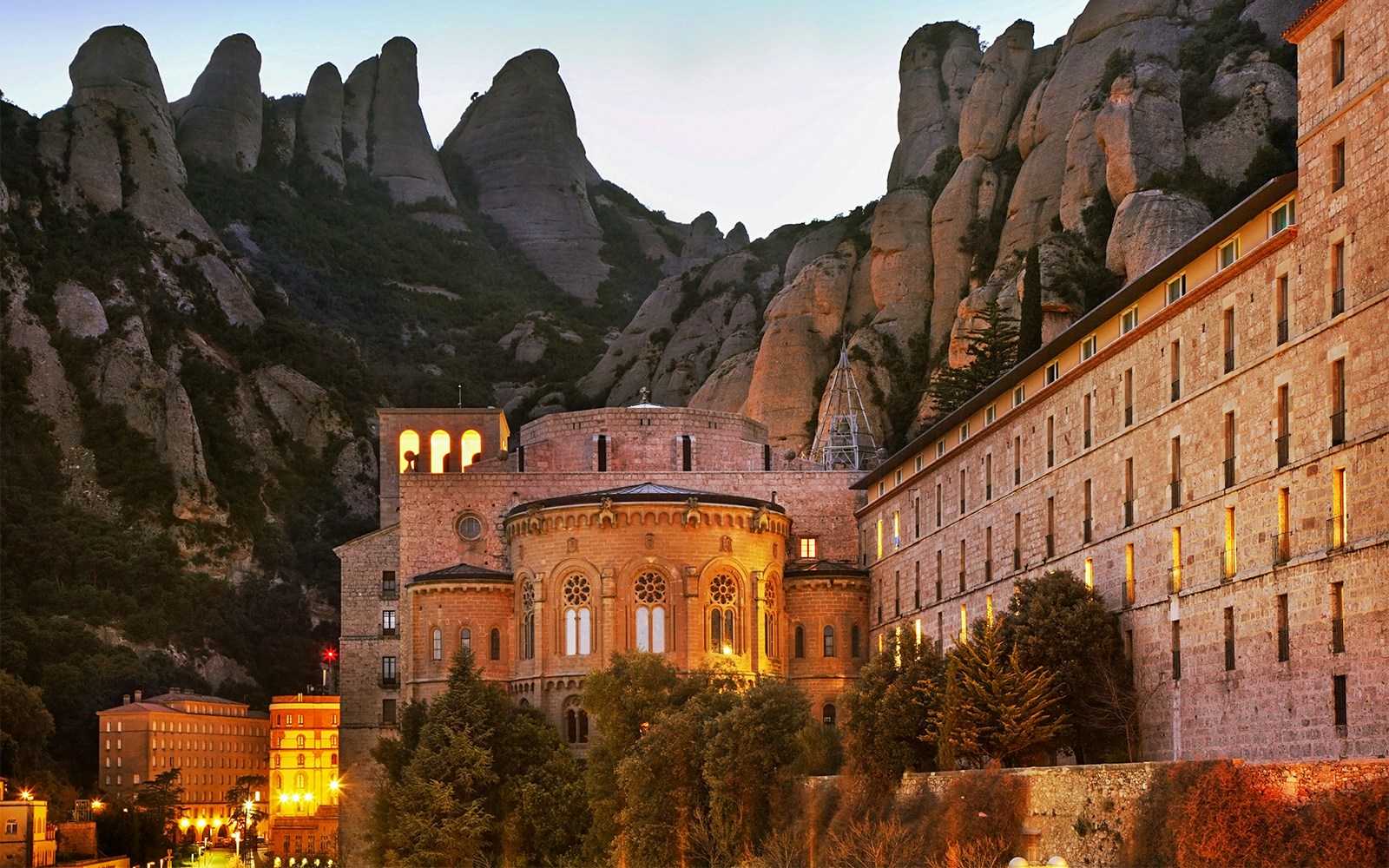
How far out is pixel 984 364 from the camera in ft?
277

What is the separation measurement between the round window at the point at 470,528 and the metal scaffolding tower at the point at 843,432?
18.4 metres

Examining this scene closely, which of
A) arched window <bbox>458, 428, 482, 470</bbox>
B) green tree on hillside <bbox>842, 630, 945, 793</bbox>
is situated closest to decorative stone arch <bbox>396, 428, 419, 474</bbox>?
arched window <bbox>458, 428, 482, 470</bbox>

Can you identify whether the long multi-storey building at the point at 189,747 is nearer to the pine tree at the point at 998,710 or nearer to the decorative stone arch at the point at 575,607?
the decorative stone arch at the point at 575,607

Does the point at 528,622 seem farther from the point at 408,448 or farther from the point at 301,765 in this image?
the point at 301,765

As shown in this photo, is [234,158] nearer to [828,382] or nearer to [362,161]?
[362,161]

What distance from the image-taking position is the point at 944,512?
6262 centimetres

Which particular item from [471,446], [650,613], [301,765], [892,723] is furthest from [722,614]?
[301,765]

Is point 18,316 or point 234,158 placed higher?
point 234,158

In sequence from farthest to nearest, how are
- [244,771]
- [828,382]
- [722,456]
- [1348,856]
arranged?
[244,771]
[828,382]
[722,456]
[1348,856]

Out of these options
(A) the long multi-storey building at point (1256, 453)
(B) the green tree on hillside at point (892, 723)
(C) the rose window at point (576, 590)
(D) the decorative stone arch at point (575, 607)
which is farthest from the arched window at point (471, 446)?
(B) the green tree on hillside at point (892, 723)

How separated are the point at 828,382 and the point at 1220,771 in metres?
76.1

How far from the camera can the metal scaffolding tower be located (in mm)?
88156

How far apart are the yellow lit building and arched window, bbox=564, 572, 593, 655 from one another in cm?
4877

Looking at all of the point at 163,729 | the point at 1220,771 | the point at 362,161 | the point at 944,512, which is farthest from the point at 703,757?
the point at 362,161
